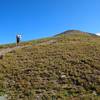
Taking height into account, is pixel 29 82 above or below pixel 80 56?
below

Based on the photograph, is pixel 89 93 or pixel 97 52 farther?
pixel 97 52

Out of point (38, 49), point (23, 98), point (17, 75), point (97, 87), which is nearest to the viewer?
point (23, 98)

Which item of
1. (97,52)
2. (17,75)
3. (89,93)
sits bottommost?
(89,93)

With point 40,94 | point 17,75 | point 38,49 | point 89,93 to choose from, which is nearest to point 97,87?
point 89,93

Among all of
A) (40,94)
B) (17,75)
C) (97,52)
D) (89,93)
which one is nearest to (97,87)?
(89,93)

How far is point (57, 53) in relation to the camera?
22.0 metres

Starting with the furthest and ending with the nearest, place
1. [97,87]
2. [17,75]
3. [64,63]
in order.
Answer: [64,63] → [17,75] → [97,87]

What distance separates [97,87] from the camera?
46.8 feet

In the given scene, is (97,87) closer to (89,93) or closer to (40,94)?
(89,93)

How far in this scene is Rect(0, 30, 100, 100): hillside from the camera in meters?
13.5

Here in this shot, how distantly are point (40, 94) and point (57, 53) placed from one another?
890 cm

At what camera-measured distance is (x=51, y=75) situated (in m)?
16.3

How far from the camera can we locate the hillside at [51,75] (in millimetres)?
13539

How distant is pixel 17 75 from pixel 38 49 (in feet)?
27.0
